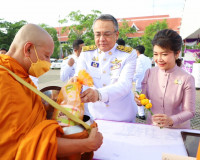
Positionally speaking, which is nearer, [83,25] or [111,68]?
[111,68]

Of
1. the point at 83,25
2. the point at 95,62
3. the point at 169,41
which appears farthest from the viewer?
the point at 83,25

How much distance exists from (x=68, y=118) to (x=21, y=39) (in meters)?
0.60

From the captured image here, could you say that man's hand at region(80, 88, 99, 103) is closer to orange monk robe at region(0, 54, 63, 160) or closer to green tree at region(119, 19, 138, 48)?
orange monk robe at region(0, 54, 63, 160)

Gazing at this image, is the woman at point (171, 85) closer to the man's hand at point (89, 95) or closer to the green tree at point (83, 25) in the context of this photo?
the man's hand at point (89, 95)

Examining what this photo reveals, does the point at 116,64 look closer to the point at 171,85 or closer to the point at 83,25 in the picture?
the point at 171,85

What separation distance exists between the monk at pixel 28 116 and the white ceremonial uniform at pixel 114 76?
981 millimetres

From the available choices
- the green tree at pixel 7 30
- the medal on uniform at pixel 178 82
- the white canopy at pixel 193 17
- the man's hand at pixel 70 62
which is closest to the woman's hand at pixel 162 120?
the medal on uniform at pixel 178 82

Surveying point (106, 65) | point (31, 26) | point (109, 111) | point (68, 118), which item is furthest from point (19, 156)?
point (106, 65)

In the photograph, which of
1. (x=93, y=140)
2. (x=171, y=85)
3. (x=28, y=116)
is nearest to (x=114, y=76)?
(x=171, y=85)

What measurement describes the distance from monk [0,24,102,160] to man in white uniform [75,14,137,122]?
0.90 meters

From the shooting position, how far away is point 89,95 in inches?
59.2

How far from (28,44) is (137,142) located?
3.72 feet

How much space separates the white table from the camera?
1.30m

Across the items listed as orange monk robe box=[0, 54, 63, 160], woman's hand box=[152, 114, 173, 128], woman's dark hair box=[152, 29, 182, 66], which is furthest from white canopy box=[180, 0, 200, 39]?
orange monk robe box=[0, 54, 63, 160]
